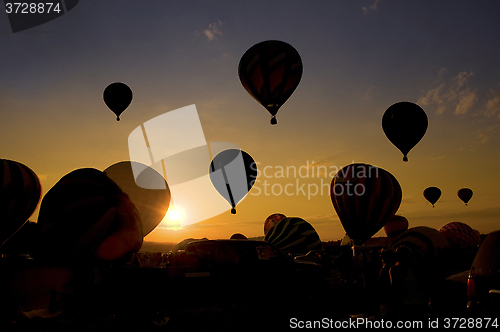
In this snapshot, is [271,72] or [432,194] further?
[432,194]

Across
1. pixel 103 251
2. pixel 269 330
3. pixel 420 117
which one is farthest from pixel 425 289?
pixel 420 117

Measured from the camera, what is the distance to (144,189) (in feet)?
85.7

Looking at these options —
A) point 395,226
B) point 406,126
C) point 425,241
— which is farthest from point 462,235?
point 406,126

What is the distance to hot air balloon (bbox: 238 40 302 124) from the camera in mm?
19094

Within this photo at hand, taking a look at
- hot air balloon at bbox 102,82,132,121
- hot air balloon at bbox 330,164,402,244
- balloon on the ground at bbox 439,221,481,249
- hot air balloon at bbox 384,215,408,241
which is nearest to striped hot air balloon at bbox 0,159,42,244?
hot air balloon at bbox 102,82,132,121

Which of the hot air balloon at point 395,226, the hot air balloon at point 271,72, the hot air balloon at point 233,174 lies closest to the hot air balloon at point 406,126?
the hot air balloon at point 271,72

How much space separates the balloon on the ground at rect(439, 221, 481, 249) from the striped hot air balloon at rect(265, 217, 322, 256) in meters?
16.1

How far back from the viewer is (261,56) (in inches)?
754

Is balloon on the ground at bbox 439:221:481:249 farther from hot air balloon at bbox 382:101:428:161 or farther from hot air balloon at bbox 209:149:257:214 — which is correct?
hot air balloon at bbox 209:149:257:214

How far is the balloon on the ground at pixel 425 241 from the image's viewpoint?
23719 millimetres

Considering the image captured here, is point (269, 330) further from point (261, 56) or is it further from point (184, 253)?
point (261, 56)

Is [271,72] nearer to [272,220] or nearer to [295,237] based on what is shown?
[295,237]

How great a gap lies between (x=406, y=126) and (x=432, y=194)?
31.9m

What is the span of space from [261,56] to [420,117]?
362 inches
